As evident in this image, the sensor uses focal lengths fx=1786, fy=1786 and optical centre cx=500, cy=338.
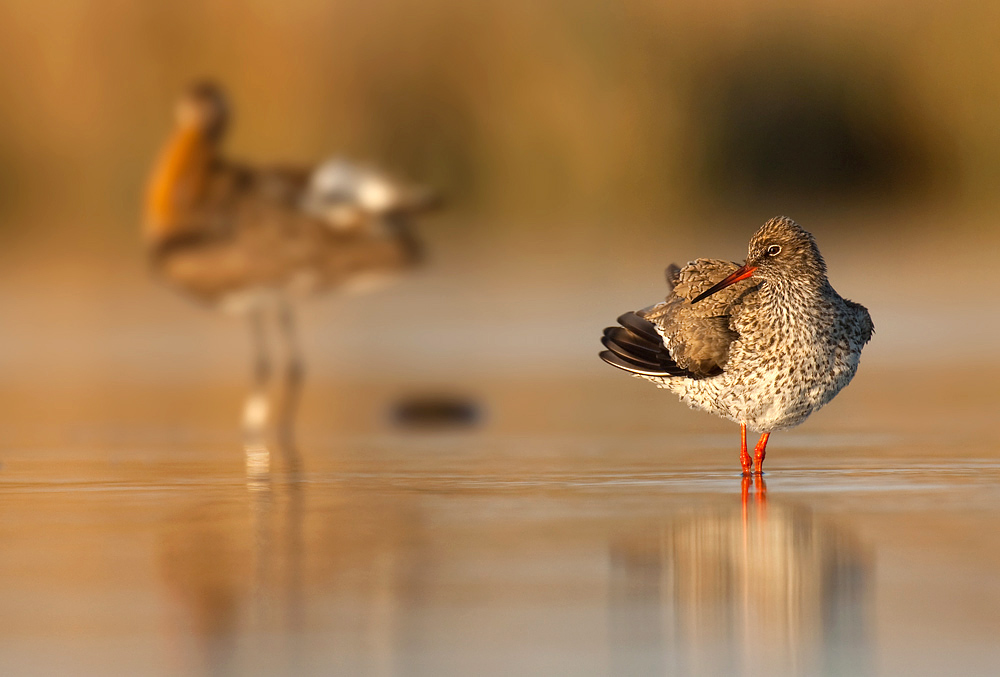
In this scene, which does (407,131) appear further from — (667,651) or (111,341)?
(667,651)

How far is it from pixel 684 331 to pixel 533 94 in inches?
1059

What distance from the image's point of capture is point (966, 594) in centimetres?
523

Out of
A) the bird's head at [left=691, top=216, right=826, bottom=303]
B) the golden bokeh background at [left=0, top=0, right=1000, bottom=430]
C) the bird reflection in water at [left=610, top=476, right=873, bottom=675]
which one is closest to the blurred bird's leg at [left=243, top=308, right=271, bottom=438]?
the bird's head at [left=691, top=216, right=826, bottom=303]

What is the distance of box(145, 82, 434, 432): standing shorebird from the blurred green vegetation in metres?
17.9

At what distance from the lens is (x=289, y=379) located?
12344mm

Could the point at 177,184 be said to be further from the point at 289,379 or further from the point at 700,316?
the point at 700,316

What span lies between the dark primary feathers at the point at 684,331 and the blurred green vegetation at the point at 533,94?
22974 millimetres

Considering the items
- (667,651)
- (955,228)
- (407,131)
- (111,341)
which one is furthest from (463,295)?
(407,131)

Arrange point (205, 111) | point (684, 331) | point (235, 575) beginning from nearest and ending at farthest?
point (235, 575), point (684, 331), point (205, 111)

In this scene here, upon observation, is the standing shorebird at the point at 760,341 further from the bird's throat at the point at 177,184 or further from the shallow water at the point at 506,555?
the bird's throat at the point at 177,184

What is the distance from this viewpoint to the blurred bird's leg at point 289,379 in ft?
32.1

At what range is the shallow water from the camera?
4.69 meters

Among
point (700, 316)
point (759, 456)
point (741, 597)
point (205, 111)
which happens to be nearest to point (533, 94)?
point (205, 111)

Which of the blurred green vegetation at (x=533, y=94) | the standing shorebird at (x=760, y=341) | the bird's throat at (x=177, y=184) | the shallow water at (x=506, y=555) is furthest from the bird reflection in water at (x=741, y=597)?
the blurred green vegetation at (x=533, y=94)
